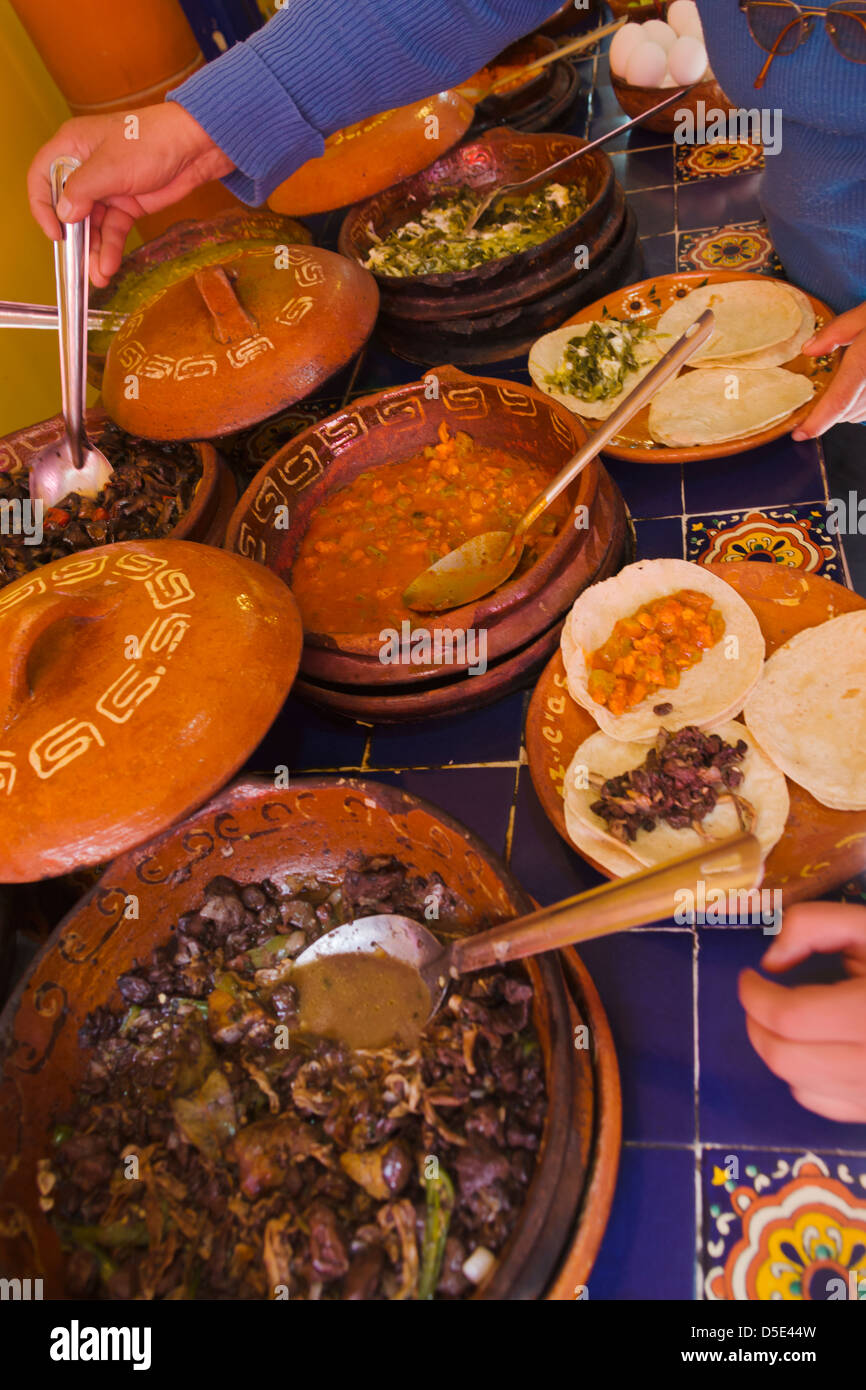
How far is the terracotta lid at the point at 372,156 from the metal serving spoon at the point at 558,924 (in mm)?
3186

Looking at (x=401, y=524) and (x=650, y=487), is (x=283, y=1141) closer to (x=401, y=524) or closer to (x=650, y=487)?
(x=401, y=524)

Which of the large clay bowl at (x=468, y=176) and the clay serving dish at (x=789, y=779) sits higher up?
the large clay bowl at (x=468, y=176)

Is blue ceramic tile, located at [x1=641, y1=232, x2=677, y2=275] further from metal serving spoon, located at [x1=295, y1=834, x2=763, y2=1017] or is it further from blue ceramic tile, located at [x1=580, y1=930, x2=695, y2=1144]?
metal serving spoon, located at [x1=295, y1=834, x2=763, y2=1017]

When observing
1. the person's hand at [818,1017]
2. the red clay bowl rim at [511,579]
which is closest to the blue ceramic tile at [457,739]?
the red clay bowl rim at [511,579]

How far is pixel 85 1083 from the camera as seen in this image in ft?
5.36

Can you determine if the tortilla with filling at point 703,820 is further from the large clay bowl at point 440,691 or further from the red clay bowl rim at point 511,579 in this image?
the red clay bowl rim at point 511,579

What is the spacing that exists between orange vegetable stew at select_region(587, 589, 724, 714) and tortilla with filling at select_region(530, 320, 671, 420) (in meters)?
0.93

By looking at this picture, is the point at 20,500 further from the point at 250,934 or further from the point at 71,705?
the point at 250,934

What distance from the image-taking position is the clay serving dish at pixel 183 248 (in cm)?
363

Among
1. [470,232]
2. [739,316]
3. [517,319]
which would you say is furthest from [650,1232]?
[470,232]

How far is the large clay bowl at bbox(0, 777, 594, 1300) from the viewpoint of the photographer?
1295 mm

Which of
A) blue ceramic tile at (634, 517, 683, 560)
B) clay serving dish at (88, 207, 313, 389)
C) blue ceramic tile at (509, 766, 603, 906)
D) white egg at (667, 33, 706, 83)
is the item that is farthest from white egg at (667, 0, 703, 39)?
blue ceramic tile at (509, 766, 603, 906)

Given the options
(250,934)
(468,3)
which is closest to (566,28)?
(468,3)

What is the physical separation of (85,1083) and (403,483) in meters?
1.94
